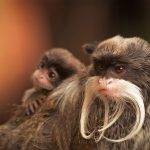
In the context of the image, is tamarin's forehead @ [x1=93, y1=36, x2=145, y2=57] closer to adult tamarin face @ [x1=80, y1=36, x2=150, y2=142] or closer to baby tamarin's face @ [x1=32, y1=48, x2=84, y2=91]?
adult tamarin face @ [x1=80, y1=36, x2=150, y2=142]

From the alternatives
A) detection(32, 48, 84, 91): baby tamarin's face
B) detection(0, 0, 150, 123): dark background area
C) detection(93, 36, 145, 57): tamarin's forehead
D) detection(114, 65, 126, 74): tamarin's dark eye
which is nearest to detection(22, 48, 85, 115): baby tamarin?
detection(32, 48, 84, 91): baby tamarin's face

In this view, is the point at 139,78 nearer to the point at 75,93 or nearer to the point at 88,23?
the point at 75,93

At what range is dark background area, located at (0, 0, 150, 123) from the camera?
26.8ft

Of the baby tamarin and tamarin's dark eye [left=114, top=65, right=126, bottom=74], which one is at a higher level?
tamarin's dark eye [left=114, top=65, right=126, bottom=74]

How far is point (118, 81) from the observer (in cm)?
421

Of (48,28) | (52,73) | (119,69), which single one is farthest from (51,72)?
(48,28)

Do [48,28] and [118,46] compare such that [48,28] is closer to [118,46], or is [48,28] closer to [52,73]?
[52,73]

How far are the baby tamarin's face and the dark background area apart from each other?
2.92m

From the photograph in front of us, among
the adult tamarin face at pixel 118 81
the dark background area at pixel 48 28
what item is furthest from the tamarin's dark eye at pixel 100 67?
the dark background area at pixel 48 28

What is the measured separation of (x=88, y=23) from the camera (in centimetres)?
855

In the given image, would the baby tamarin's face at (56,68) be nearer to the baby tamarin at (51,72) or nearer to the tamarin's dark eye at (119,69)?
the baby tamarin at (51,72)

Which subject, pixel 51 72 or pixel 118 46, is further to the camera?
pixel 51 72

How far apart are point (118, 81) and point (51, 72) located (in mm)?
933

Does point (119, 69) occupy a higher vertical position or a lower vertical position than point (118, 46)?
lower
